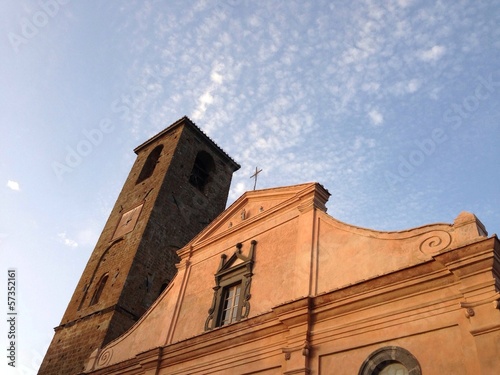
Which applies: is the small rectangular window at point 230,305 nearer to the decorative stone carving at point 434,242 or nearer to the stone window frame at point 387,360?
the stone window frame at point 387,360

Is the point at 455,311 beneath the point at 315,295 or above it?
beneath

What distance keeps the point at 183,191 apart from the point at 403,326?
41.6 feet

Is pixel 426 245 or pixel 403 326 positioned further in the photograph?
pixel 426 245

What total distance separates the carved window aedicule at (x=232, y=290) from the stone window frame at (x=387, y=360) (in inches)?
122

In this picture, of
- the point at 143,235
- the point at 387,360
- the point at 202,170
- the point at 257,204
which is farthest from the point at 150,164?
the point at 387,360

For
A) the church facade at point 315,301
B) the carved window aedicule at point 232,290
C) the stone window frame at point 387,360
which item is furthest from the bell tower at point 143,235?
the stone window frame at point 387,360

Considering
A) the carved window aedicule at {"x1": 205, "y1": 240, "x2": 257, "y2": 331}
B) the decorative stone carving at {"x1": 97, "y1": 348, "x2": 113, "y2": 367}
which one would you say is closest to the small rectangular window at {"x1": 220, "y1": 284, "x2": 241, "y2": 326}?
the carved window aedicule at {"x1": 205, "y1": 240, "x2": 257, "y2": 331}

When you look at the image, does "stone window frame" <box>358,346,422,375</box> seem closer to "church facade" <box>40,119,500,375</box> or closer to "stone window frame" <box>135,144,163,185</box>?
"church facade" <box>40,119,500,375</box>

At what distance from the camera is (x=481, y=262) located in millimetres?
6426

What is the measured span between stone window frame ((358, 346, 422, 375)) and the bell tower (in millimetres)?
8700

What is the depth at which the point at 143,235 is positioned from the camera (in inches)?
635

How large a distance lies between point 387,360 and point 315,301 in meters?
1.63

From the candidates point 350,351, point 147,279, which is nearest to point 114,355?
point 147,279

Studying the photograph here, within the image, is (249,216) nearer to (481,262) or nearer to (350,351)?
(350,351)
